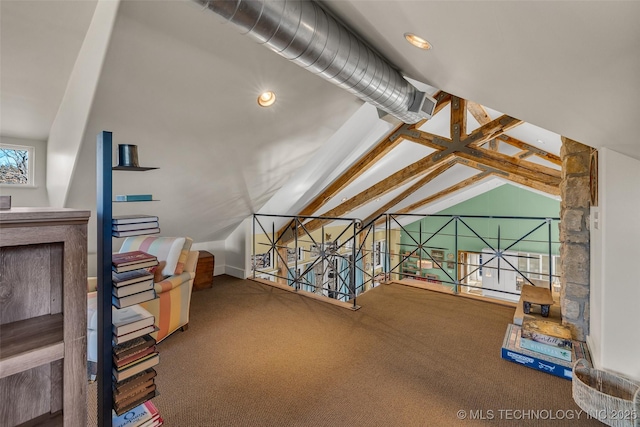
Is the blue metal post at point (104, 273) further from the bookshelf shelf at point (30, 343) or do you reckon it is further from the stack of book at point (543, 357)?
the stack of book at point (543, 357)

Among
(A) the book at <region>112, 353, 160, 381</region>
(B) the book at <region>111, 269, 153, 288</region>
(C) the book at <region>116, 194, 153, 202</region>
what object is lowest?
(A) the book at <region>112, 353, 160, 381</region>

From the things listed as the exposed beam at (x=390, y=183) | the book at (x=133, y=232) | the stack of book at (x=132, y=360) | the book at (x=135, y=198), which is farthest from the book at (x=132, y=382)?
the exposed beam at (x=390, y=183)

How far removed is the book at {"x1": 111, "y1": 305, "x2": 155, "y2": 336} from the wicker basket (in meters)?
2.42

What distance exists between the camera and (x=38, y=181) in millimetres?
3141

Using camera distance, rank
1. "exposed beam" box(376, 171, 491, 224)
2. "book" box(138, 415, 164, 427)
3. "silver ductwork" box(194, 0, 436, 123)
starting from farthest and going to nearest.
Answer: "exposed beam" box(376, 171, 491, 224), "book" box(138, 415, 164, 427), "silver ductwork" box(194, 0, 436, 123)

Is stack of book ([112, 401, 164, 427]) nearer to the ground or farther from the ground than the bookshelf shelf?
nearer to the ground

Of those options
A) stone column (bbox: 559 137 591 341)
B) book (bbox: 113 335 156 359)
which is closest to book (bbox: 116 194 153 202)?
book (bbox: 113 335 156 359)

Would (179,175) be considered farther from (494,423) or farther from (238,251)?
(494,423)

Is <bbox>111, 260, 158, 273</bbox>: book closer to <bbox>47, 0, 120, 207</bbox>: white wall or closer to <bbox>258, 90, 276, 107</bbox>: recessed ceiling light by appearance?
<bbox>47, 0, 120, 207</bbox>: white wall

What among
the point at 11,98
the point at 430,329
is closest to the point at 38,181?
the point at 11,98

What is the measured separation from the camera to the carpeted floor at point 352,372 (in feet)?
5.83

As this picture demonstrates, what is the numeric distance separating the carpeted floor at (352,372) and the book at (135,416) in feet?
0.79

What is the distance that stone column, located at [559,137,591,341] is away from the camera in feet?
7.89

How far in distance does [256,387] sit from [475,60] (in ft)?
7.53
